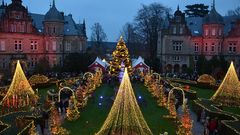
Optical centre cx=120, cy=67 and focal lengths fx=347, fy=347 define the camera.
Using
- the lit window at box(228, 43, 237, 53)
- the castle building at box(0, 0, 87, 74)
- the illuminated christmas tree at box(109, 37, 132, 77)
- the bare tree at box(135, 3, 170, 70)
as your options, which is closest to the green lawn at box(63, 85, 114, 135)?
the illuminated christmas tree at box(109, 37, 132, 77)

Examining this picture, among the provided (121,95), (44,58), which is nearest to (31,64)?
(44,58)

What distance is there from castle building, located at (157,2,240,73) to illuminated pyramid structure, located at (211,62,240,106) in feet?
105

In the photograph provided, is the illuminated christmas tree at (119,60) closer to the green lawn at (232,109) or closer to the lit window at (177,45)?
the lit window at (177,45)

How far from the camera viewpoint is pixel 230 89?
32188 millimetres

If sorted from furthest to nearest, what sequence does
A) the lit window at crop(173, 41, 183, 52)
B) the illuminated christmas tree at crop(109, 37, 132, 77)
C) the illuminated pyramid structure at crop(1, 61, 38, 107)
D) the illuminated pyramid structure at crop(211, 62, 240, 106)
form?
the lit window at crop(173, 41, 183, 52), the illuminated christmas tree at crop(109, 37, 132, 77), the illuminated pyramid structure at crop(211, 62, 240, 106), the illuminated pyramid structure at crop(1, 61, 38, 107)

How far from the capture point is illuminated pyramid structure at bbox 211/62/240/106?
3219cm

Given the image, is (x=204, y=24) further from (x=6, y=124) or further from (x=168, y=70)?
(x=6, y=124)

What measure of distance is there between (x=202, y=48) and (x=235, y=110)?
114ft

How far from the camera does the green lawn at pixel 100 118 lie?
24.7 m

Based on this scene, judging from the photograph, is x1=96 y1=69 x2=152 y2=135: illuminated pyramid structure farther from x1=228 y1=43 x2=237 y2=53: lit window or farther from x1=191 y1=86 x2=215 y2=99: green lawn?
x1=228 y1=43 x2=237 y2=53: lit window

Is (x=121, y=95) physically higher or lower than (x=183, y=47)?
lower

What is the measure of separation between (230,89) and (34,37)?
40446 mm

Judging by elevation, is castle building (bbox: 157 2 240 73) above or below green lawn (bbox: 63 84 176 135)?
above

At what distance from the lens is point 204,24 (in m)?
64.8
